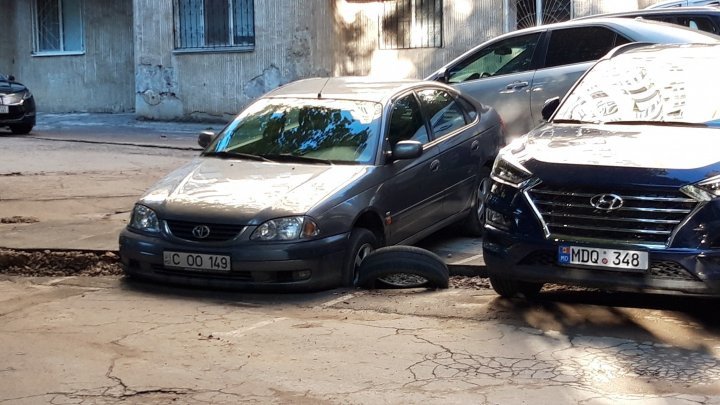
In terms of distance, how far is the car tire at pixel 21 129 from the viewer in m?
19.6

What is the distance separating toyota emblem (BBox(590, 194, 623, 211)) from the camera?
20.7 ft

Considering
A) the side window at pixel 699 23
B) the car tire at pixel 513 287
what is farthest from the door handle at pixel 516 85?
the car tire at pixel 513 287

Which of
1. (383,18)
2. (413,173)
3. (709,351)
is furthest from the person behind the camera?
(383,18)

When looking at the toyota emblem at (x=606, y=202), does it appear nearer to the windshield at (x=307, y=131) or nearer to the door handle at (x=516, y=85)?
the windshield at (x=307, y=131)

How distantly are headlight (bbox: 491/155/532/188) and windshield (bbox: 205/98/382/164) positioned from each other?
1.31 metres

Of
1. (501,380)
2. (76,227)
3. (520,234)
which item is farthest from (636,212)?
(76,227)

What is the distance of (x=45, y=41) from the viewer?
83.5 ft

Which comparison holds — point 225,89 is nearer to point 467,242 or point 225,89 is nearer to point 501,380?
point 467,242

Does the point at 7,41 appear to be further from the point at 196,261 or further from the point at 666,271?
the point at 666,271

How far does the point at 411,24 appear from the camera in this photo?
19.9m

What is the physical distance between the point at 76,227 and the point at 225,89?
1148 cm

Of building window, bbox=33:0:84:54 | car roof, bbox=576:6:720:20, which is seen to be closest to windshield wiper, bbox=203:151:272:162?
car roof, bbox=576:6:720:20

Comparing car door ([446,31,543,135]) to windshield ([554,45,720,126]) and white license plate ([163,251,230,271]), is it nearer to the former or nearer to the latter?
windshield ([554,45,720,126])

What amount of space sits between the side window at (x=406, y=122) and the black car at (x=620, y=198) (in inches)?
52.8
